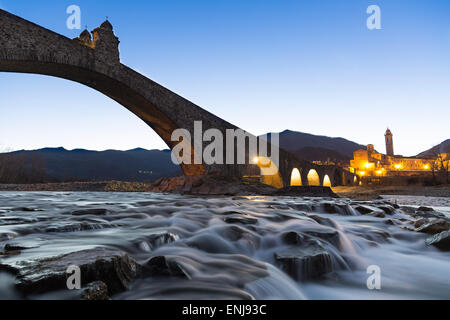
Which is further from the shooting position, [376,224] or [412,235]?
[376,224]

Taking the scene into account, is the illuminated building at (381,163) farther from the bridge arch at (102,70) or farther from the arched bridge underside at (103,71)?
the bridge arch at (102,70)

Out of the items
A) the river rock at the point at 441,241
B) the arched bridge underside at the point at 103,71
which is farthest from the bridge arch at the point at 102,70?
the river rock at the point at 441,241

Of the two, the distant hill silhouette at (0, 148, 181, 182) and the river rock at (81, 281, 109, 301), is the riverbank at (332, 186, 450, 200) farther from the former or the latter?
the distant hill silhouette at (0, 148, 181, 182)

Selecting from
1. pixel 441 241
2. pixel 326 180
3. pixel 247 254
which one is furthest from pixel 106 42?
pixel 326 180

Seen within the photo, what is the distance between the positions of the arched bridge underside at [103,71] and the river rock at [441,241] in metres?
13.4

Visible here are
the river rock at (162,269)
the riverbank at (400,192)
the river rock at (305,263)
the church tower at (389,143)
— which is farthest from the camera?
the church tower at (389,143)

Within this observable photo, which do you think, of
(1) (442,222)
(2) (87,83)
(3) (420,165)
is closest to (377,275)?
(1) (442,222)

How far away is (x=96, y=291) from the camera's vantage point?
5.24ft

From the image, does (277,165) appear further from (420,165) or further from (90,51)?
(420,165)

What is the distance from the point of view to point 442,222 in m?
4.22

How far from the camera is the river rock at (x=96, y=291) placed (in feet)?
5.09

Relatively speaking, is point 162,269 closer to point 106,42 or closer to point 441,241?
point 441,241

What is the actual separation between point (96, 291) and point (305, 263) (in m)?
1.80
